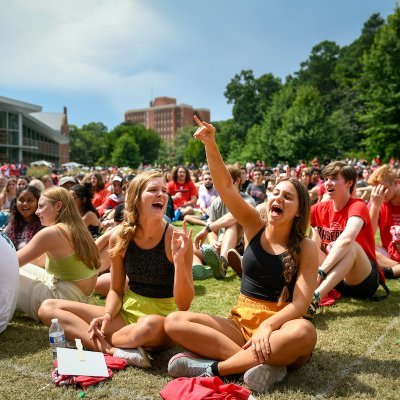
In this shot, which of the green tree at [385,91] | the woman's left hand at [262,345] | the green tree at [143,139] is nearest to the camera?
the woman's left hand at [262,345]

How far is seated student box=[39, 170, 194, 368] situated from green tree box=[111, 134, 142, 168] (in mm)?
89533

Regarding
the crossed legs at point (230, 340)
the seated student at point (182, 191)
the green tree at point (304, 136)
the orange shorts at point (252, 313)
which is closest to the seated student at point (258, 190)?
the seated student at point (182, 191)

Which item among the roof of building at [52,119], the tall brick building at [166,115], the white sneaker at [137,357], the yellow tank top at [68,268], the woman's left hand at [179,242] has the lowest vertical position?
the white sneaker at [137,357]

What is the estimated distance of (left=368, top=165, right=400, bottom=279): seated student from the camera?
577cm

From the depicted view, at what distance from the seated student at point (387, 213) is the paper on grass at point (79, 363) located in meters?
4.06

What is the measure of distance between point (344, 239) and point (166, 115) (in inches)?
6930

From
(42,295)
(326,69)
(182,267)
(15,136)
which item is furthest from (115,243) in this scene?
(326,69)

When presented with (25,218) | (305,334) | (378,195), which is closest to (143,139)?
(25,218)

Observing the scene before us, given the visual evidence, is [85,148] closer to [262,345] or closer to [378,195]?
[378,195]

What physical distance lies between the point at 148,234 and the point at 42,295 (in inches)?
58.3

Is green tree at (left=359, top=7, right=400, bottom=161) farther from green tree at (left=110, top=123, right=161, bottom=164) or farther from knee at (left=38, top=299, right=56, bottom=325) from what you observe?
green tree at (left=110, top=123, right=161, bottom=164)

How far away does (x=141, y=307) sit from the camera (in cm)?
353

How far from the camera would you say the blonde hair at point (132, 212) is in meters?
3.60

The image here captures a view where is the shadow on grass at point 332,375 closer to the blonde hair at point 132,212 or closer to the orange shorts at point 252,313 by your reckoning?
the orange shorts at point 252,313
